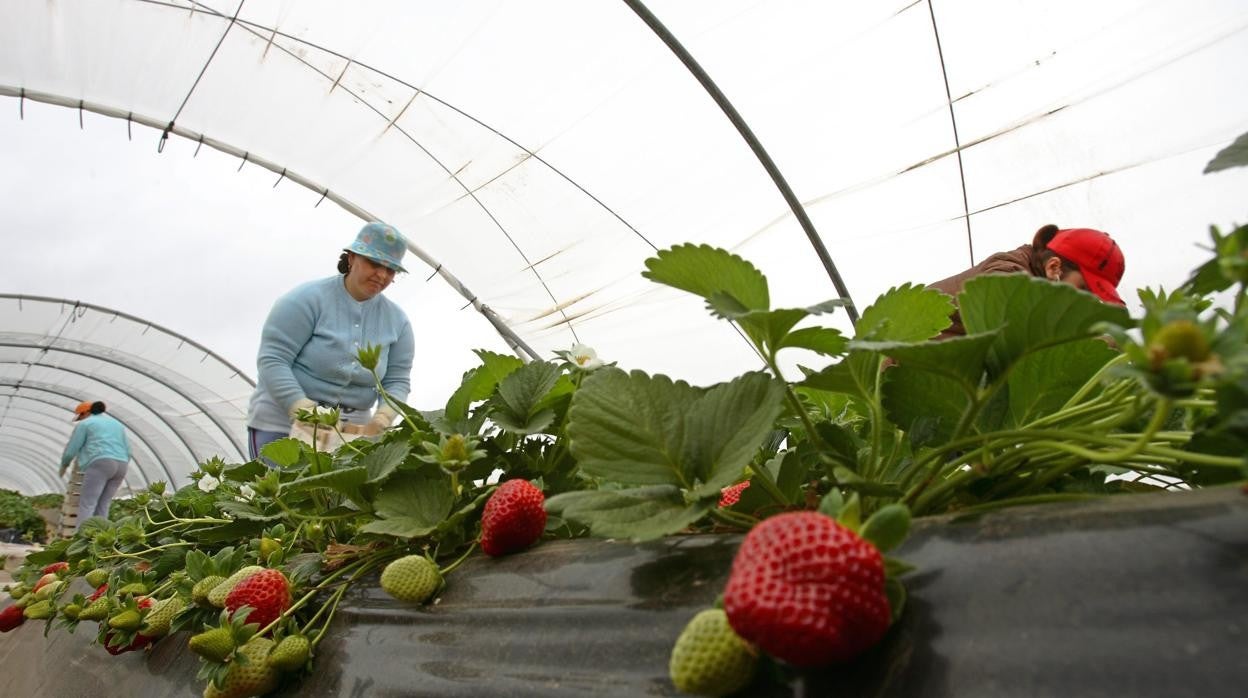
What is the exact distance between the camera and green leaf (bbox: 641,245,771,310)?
482 millimetres

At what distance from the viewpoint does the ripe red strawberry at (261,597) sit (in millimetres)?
699

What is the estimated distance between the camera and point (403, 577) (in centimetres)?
65

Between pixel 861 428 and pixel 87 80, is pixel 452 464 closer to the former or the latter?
pixel 861 428

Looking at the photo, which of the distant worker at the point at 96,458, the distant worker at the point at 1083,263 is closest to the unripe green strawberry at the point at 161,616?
the distant worker at the point at 1083,263

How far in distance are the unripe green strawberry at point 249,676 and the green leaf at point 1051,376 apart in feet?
1.92

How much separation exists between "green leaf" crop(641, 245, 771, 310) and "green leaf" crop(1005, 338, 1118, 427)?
16 cm

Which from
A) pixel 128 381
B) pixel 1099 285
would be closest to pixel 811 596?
pixel 1099 285

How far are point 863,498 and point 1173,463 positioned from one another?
6.8 inches

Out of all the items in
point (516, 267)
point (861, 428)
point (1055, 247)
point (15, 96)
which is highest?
point (15, 96)

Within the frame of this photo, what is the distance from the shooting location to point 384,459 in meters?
0.75

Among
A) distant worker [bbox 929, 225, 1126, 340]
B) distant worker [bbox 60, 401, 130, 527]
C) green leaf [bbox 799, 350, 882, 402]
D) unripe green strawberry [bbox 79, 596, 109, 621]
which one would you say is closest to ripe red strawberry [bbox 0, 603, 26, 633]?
unripe green strawberry [bbox 79, 596, 109, 621]

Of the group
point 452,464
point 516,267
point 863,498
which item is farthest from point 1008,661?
point 516,267

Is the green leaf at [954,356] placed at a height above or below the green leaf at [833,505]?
above

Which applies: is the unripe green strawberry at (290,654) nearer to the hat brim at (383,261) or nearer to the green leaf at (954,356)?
the green leaf at (954,356)
